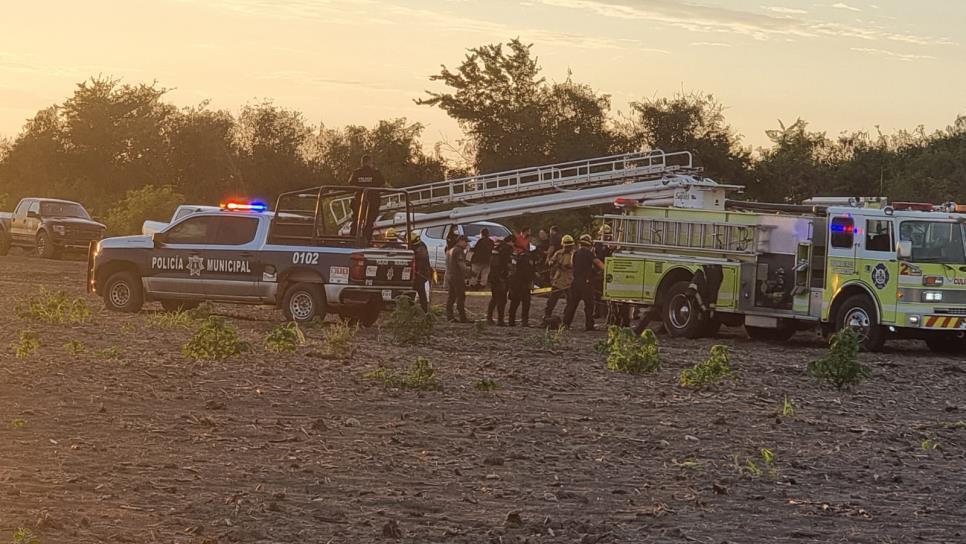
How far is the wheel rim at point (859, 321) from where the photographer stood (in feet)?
78.1

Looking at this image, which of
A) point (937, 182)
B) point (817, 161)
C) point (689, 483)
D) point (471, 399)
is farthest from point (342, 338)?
point (817, 161)

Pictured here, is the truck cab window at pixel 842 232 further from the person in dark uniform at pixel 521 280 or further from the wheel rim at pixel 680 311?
the person in dark uniform at pixel 521 280

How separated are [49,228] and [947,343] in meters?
29.1

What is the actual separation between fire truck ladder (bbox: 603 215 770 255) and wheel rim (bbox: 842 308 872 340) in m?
2.30

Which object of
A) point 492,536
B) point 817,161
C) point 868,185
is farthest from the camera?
point 817,161

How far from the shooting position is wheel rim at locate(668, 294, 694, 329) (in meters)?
26.1

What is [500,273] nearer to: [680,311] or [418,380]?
[680,311]

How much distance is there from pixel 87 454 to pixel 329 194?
12990 mm

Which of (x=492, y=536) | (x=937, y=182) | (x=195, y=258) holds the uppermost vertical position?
(x=937, y=182)

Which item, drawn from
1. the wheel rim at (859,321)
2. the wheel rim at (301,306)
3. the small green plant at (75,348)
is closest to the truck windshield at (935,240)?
the wheel rim at (859,321)

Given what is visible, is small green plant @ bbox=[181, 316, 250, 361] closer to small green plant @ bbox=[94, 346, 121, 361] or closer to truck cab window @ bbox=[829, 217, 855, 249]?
small green plant @ bbox=[94, 346, 121, 361]

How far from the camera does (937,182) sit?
53938 mm

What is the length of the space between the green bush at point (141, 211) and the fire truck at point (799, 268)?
30.4 meters

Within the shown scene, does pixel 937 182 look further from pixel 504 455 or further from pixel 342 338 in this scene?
pixel 504 455
